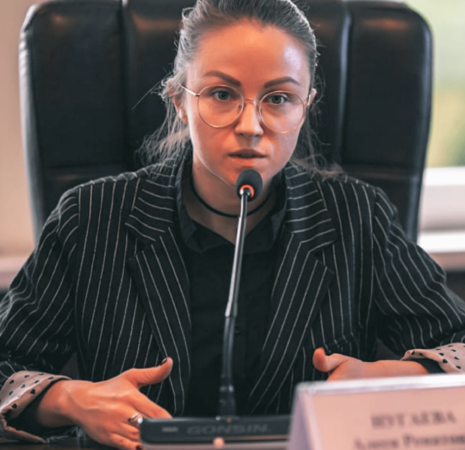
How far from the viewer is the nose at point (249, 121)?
112 centimetres

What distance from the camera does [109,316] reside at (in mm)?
1201

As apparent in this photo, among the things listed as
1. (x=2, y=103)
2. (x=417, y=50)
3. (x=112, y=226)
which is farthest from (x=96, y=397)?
(x=2, y=103)

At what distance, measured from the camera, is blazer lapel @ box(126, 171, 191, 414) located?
117 centimetres

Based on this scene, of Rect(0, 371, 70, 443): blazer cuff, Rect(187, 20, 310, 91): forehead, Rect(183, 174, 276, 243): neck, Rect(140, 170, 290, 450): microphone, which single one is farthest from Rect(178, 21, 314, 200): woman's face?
Rect(140, 170, 290, 450): microphone

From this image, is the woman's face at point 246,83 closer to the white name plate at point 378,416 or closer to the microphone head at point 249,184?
the microphone head at point 249,184

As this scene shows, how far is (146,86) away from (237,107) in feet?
0.90

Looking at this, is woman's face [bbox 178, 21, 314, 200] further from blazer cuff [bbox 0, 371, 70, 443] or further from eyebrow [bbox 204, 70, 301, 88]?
blazer cuff [bbox 0, 371, 70, 443]

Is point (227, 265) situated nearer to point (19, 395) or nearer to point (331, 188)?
point (331, 188)

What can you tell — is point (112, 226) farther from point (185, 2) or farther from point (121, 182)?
point (185, 2)

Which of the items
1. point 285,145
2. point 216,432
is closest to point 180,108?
point 285,145

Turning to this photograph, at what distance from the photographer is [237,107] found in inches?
45.0

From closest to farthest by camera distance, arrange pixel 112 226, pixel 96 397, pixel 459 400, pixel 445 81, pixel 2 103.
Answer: pixel 459 400 < pixel 96 397 < pixel 112 226 < pixel 2 103 < pixel 445 81

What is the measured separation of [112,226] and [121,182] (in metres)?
0.09

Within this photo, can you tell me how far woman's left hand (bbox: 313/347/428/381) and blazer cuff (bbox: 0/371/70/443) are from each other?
356 millimetres
